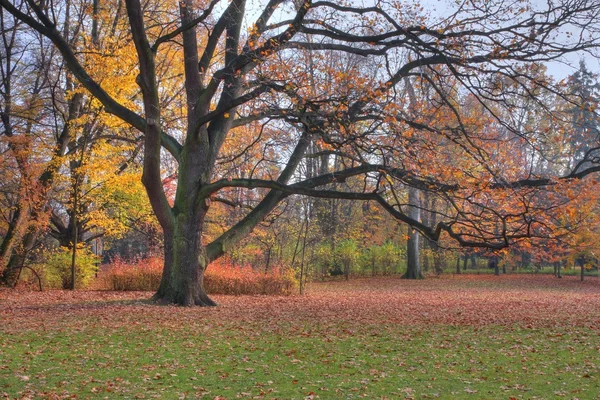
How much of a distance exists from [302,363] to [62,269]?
13.1 m

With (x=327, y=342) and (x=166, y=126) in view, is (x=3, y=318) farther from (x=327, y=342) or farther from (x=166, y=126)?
(x=166, y=126)

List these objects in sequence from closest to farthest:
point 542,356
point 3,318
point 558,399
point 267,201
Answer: point 558,399 < point 542,356 < point 3,318 < point 267,201

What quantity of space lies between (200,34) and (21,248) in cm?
1004

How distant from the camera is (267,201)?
46.3 feet

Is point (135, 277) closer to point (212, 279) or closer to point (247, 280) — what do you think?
point (212, 279)

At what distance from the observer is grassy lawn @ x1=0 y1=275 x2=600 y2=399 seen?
576cm

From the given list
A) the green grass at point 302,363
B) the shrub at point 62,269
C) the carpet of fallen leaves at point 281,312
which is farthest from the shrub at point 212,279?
the green grass at point 302,363

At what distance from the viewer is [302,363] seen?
706 cm

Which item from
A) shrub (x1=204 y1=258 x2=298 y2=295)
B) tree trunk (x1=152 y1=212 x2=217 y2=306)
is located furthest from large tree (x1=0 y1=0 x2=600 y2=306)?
shrub (x1=204 y1=258 x2=298 y2=295)

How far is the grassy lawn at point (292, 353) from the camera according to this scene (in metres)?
5.76

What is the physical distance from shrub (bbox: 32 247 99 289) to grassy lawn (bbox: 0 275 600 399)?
Result: 4.86 m

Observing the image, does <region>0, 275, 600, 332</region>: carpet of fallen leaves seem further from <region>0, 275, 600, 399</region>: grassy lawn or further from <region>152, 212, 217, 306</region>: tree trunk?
<region>152, 212, 217, 306</region>: tree trunk

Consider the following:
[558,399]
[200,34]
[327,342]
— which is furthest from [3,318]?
[200,34]

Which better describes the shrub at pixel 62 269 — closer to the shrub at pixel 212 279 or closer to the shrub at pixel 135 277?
the shrub at pixel 212 279
